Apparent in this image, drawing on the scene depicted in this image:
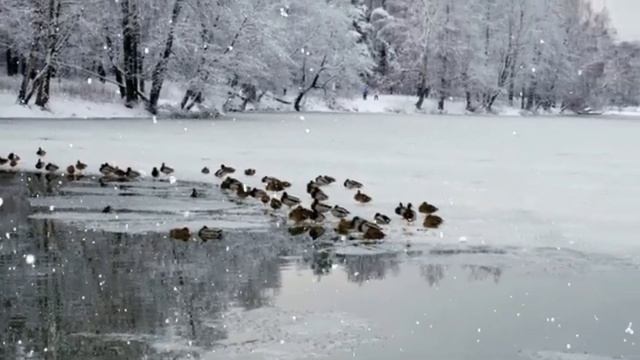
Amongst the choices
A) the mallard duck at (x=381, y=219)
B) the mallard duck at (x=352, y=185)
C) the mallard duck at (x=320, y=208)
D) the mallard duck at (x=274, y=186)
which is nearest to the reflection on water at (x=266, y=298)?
the mallard duck at (x=320, y=208)

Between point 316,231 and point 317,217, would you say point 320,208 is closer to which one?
point 317,217

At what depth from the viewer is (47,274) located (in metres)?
8.84

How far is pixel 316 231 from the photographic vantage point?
11445 mm

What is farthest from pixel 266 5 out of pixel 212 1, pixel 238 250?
pixel 238 250

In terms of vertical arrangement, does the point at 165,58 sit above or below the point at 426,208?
above

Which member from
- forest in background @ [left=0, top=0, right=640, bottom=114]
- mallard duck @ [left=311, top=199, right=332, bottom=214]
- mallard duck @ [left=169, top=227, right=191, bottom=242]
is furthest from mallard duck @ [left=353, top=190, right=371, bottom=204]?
forest in background @ [left=0, top=0, right=640, bottom=114]

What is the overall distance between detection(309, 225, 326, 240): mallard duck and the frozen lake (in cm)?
38

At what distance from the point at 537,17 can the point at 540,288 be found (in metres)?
76.4

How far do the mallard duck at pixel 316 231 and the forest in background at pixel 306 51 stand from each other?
30.3 metres

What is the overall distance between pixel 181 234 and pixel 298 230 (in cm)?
177

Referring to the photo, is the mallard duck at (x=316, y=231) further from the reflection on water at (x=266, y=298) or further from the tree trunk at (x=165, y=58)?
the tree trunk at (x=165, y=58)

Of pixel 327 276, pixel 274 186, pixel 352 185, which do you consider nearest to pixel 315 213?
pixel 274 186

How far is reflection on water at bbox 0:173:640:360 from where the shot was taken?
6.54 m

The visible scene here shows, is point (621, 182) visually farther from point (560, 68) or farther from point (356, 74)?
point (560, 68)
